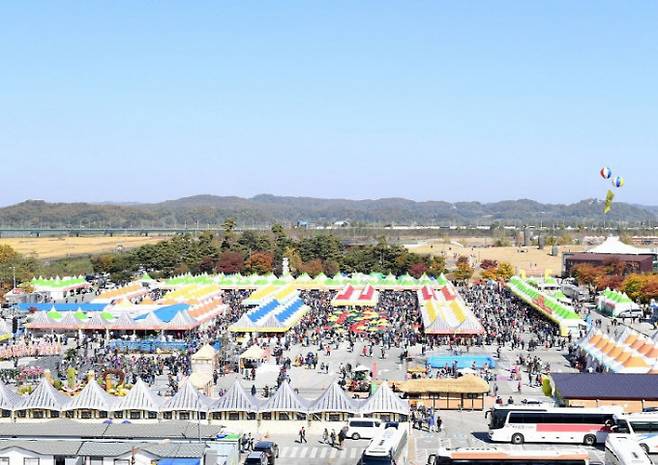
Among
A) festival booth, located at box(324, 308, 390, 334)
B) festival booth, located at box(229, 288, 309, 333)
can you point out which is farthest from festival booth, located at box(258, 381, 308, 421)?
festival booth, located at box(324, 308, 390, 334)

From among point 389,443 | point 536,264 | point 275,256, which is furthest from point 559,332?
point 536,264

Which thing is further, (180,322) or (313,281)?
(313,281)

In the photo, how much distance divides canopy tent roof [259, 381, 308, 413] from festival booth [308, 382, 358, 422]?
0.82 feet

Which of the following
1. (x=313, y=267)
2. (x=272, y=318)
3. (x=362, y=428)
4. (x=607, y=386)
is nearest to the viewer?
(x=362, y=428)

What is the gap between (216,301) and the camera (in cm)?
4359

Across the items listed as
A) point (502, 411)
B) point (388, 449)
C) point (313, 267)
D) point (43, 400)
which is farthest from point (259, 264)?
point (388, 449)

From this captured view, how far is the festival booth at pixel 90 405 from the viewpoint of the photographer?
21.3 meters

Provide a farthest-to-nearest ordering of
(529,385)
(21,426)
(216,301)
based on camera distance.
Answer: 1. (216,301)
2. (529,385)
3. (21,426)

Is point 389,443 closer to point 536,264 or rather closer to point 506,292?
point 506,292

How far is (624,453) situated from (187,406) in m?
10.4

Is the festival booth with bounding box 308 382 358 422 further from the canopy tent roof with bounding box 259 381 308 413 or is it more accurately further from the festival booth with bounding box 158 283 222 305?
the festival booth with bounding box 158 283 222 305

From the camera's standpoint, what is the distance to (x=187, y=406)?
21.1 metres

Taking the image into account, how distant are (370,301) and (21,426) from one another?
28505 millimetres

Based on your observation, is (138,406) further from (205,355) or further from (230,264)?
(230,264)
